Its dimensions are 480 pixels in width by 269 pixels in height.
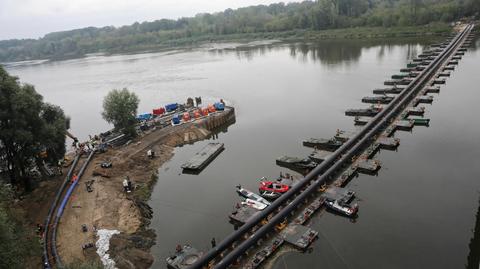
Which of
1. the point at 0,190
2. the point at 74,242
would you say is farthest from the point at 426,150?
the point at 0,190

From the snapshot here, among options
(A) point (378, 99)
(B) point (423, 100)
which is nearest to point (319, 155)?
(A) point (378, 99)

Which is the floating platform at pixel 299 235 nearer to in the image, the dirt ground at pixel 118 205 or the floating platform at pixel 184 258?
the floating platform at pixel 184 258

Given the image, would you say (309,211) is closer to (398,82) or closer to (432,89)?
(432,89)

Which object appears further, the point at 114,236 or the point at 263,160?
the point at 263,160

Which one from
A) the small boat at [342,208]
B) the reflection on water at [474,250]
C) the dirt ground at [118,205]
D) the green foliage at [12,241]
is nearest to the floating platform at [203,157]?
the dirt ground at [118,205]

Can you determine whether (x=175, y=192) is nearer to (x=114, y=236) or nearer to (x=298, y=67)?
(x=114, y=236)

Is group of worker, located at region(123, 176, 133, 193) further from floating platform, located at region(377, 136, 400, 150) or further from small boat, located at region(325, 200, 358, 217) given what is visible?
floating platform, located at region(377, 136, 400, 150)

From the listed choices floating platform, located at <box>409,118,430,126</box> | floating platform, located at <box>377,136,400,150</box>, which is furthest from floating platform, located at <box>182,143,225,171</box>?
floating platform, located at <box>409,118,430,126</box>

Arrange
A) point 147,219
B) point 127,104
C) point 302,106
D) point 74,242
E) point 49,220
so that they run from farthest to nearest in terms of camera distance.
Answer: point 302,106 → point 127,104 → point 147,219 → point 49,220 → point 74,242
